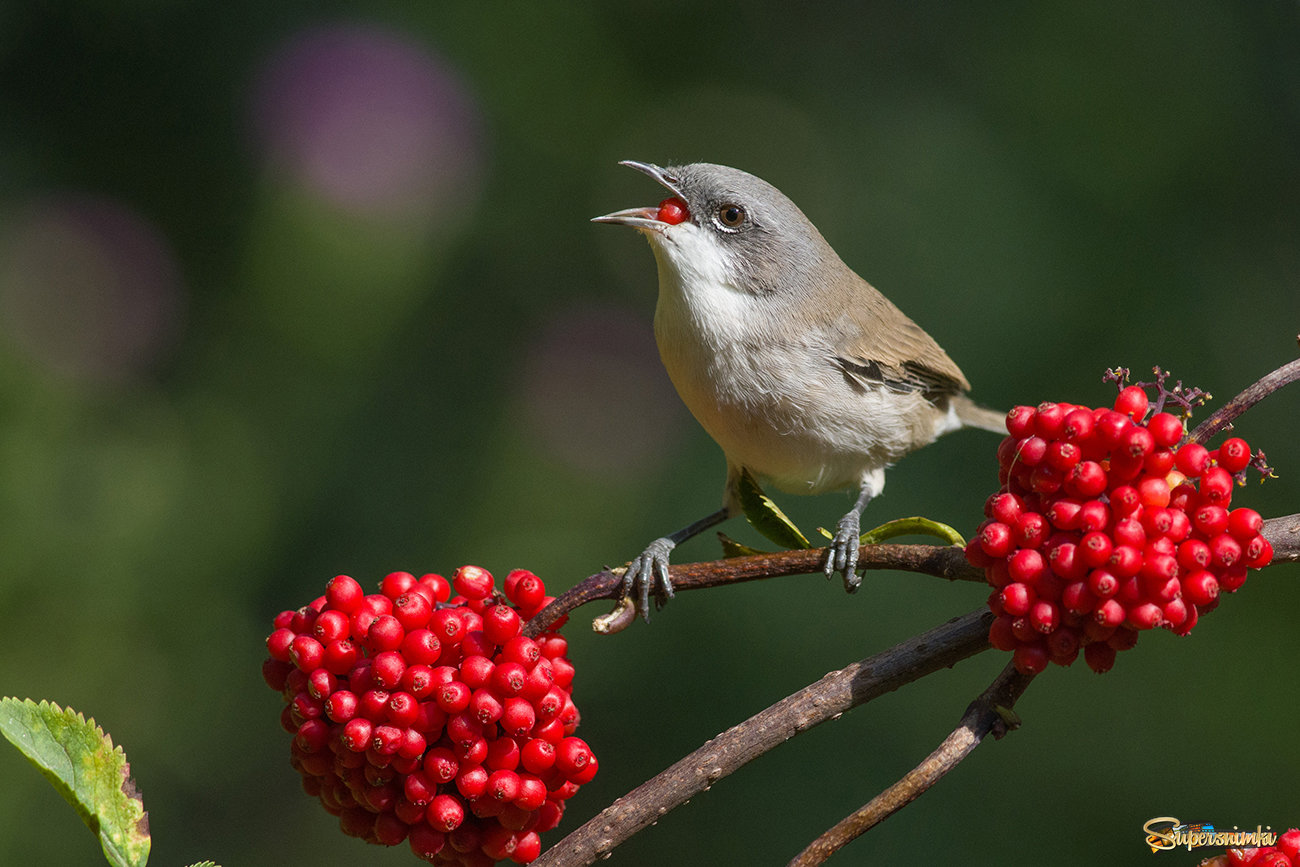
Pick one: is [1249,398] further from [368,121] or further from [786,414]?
[368,121]

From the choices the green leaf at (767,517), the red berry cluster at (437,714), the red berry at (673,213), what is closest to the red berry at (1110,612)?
the green leaf at (767,517)

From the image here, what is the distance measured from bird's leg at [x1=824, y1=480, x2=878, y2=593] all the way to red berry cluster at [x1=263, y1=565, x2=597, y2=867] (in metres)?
0.45

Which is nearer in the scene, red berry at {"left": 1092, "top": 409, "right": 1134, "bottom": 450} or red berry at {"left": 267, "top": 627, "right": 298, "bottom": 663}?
red berry at {"left": 1092, "top": 409, "right": 1134, "bottom": 450}

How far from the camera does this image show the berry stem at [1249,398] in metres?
1.26

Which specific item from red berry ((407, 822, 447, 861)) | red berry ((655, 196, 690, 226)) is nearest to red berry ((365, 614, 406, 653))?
red berry ((407, 822, 447, 861))

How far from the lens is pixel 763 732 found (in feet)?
4.44

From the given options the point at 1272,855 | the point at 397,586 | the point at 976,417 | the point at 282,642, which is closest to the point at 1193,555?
the point at 1272,855

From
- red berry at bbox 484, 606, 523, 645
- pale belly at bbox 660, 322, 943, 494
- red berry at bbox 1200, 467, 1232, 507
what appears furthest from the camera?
pale belly at bbox 660, 322, 943, 494

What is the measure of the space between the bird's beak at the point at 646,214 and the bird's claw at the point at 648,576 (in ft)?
2.74

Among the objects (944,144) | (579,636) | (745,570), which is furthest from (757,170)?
(745,570)

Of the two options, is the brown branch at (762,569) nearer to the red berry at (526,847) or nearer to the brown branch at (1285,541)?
the brown branch at (1285,541)

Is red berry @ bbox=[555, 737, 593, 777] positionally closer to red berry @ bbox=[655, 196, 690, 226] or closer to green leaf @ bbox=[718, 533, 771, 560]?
green leaf @ bbox=[718, 533, 771, 560]

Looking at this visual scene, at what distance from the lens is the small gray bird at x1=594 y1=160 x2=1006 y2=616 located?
2.63 m

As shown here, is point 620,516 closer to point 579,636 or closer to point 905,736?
point 579,636
